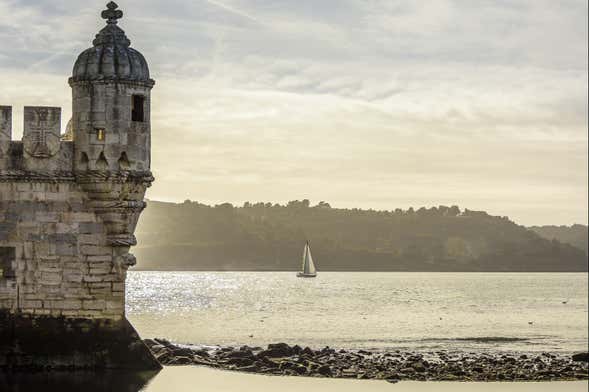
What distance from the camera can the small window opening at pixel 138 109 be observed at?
91.2 ft

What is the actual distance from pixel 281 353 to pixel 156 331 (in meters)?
26.0

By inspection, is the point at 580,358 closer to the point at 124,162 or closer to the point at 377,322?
the point at 124,162

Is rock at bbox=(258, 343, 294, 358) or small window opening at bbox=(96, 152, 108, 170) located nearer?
small window opening at bbox=(96, 152, 108, 170)

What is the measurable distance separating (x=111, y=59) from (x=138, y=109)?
54.6 inches

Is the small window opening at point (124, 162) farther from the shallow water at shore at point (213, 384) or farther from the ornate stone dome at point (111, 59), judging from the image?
the shallow water at shore at point (213, 384)

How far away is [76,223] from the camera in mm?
27281

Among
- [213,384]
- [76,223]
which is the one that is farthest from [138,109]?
[213,384]

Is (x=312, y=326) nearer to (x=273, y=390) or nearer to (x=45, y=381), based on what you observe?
(x=273, y=390)

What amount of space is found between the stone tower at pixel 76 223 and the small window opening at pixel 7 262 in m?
0.02

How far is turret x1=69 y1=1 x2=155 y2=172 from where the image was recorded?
27.3 meters

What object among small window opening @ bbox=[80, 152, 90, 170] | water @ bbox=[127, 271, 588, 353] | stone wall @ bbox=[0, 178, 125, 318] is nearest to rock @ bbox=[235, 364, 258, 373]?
stone wall @ bbox=[0, 178, 125, 318]

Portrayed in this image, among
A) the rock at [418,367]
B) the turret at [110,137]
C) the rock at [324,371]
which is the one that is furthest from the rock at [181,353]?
the turret at [110,137]

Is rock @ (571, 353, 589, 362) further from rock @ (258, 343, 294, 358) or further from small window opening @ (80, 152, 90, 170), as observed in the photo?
small window opening @ (80, 152, 90, 170)

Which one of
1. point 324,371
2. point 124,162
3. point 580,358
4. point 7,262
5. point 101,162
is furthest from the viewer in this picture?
point 580,358
